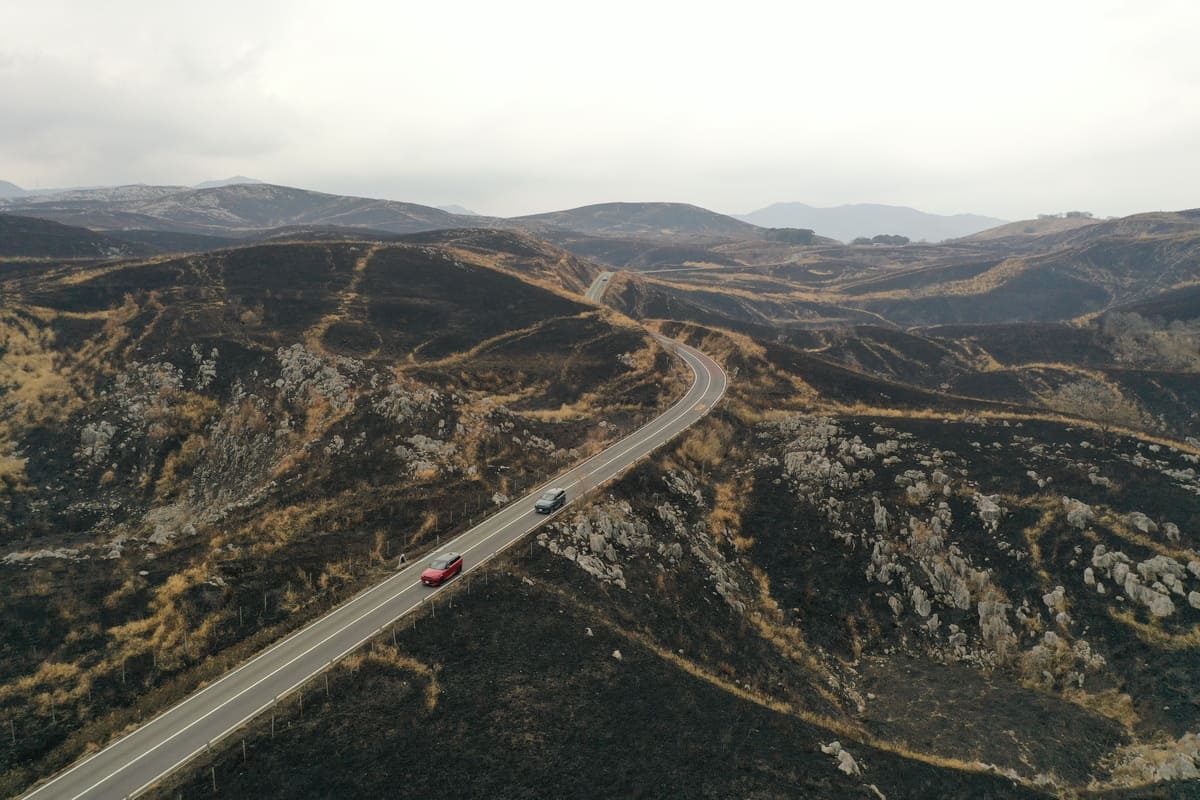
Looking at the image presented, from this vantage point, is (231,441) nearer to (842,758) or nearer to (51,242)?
(842,758)

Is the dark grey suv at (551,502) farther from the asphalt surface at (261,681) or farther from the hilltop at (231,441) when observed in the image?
the hilltop at (231,441)

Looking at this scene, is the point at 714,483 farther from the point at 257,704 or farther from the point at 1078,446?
the point at 257,704

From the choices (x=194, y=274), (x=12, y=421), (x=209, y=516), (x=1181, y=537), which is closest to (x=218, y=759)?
(x=209, y=516)

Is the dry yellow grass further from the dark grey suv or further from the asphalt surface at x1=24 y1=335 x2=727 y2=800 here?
the dark grey suv

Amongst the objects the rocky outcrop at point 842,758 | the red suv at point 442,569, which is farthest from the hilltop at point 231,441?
the rocky outcrop at point 842,758

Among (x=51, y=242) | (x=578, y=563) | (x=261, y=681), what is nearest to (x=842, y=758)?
(x=578, y=563)

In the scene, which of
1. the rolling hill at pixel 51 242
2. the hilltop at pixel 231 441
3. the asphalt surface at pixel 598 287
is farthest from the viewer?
the asphalt surface at pixel 598 287

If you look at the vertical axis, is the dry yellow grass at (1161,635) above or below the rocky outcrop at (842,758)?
above
